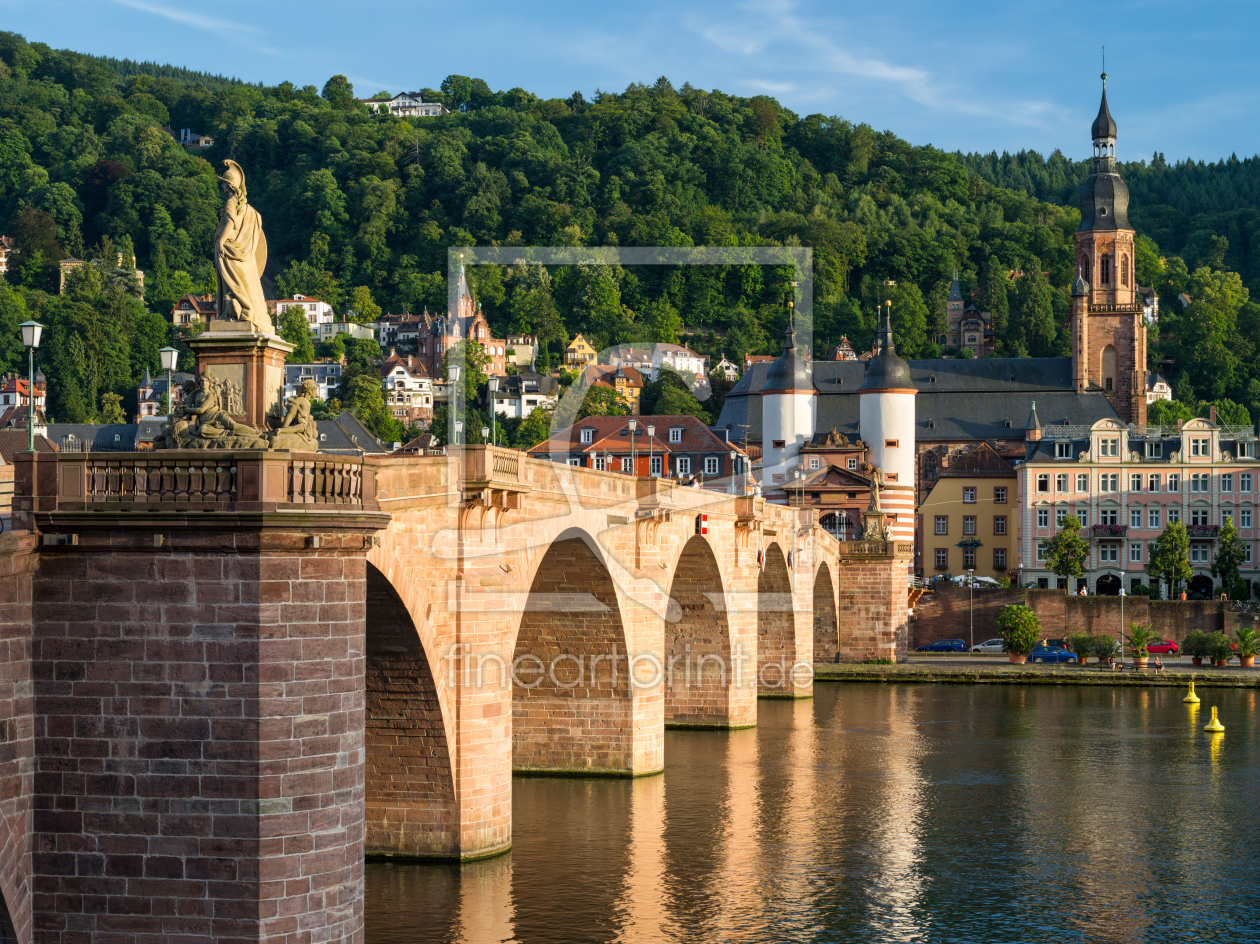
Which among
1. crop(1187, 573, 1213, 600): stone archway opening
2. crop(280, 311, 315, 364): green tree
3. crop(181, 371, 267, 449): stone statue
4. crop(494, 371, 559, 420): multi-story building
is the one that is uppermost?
crop(280, 311, 315, 364): green tree

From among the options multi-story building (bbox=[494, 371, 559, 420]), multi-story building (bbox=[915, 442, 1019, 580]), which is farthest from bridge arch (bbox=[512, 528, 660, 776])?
multi-story building (bbox=[494, 371, 559, 420])

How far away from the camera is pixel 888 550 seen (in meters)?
76.7

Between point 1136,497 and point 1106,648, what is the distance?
2874 cm

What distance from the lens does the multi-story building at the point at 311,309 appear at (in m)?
150

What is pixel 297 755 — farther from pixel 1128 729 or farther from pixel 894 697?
pixel 894 697

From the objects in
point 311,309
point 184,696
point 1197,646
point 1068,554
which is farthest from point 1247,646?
point 311,309

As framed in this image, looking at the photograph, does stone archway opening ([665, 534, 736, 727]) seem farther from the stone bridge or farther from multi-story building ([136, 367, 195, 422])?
multi-story building ([136, 367, 195, 422])

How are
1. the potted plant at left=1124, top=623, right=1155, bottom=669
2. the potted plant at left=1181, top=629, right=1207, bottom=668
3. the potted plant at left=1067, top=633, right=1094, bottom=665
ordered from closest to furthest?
the potted plant at left=1124, top=623, right=1155, bottom=669 < the potted plant at left=1181, top=629, right=1207, bottom=668 < the potted plant at left=1067, top=633, right=1094, bottom=665

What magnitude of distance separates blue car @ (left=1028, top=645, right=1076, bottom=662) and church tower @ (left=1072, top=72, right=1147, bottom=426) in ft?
176

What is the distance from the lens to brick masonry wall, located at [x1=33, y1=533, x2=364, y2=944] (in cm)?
1738

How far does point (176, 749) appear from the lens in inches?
690

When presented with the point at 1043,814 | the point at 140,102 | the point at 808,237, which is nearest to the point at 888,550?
the point at 1043,814

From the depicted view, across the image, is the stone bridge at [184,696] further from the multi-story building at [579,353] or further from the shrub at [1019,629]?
the multi-story building at [579,353]

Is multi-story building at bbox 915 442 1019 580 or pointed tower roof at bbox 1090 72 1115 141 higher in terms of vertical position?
pointed tower roof at bbox 1090 72 1115 141
